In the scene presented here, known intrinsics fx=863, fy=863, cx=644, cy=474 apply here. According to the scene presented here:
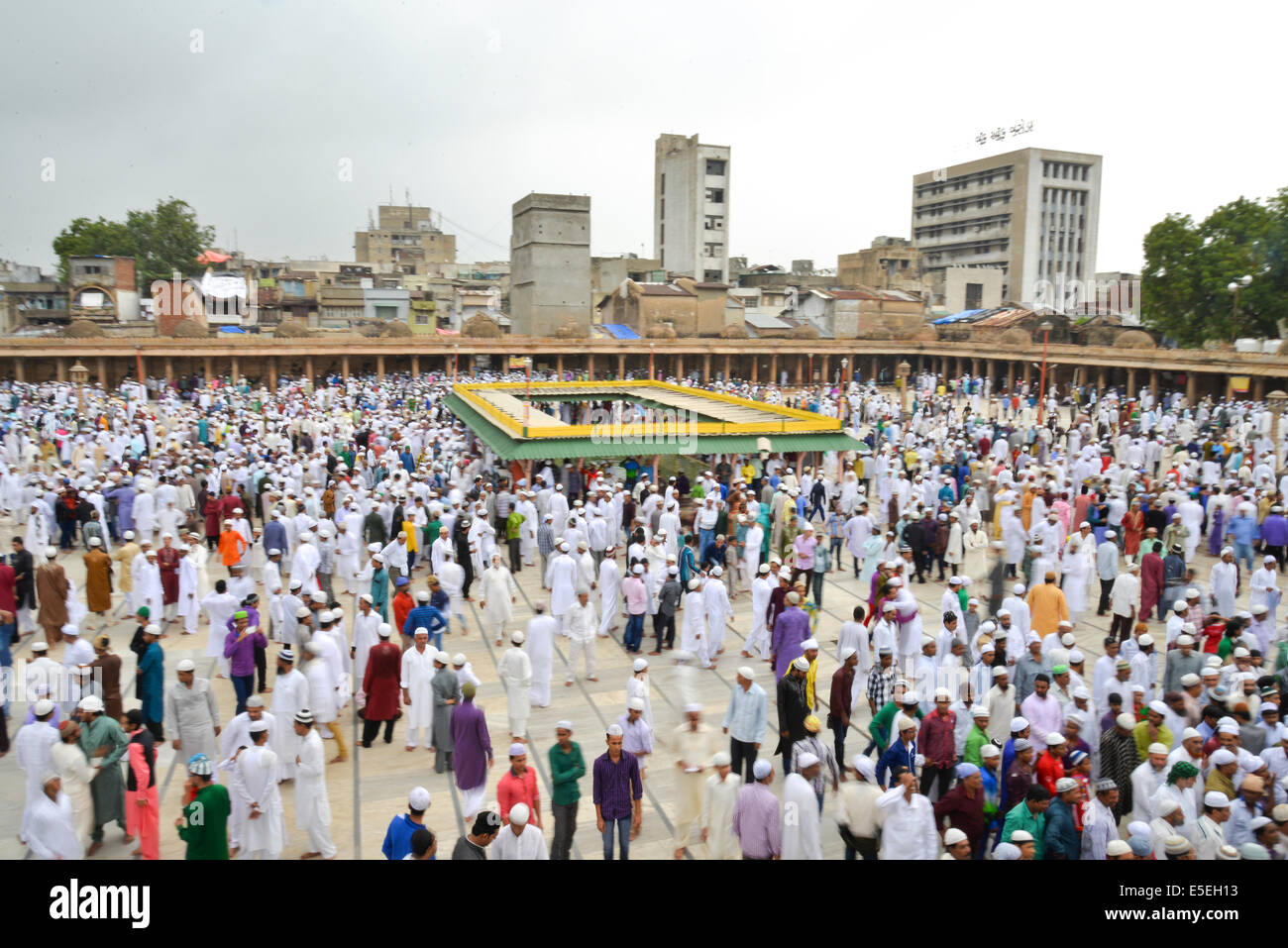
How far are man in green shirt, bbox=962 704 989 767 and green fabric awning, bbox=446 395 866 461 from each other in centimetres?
968

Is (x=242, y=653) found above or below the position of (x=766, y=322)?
below

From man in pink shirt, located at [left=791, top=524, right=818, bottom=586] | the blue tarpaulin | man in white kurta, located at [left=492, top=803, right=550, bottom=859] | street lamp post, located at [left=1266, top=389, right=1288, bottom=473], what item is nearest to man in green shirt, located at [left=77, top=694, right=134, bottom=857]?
man in white kurta, located at [left=492, top=803, right=550, bottom=859]

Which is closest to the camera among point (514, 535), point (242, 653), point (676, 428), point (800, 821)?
point (800, 821)

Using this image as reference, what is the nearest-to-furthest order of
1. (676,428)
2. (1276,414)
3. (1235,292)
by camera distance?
(676,428)
(1276,414)
(1235,292)

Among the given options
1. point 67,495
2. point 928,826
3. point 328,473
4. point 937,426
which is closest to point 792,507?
point 928,826

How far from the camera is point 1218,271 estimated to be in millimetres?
33938

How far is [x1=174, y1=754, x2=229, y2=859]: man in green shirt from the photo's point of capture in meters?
4.99

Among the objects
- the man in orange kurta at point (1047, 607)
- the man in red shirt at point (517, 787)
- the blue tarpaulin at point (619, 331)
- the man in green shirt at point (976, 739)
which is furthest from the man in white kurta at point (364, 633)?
the blue tarpaulin at point (619, 331)

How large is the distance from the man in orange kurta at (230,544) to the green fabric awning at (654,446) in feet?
15.5

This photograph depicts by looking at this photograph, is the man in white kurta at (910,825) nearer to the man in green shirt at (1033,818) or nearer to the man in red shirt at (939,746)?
the man in green shirt at (1033,818)

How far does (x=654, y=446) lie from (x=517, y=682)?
863 centimetres

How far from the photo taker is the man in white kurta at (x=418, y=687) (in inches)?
285

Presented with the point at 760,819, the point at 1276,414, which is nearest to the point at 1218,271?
the point at 1276,414

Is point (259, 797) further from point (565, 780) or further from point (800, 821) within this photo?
point (800, 821)
